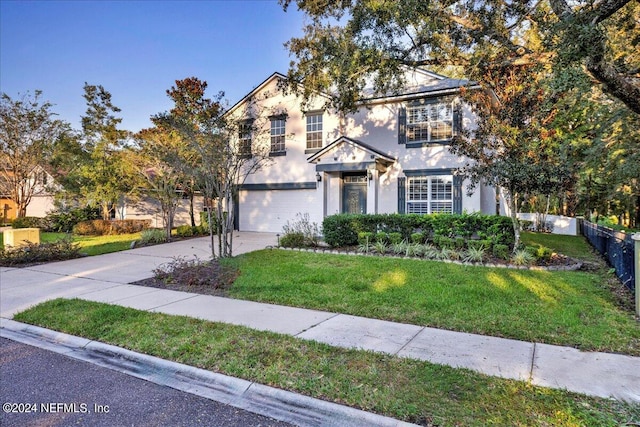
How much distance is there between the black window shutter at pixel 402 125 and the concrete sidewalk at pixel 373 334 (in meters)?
11.3

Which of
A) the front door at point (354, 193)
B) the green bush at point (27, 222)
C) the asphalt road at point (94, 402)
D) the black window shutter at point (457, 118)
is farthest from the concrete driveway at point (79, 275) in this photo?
the green bush at point (27, 222)

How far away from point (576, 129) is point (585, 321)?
23546 millimetres

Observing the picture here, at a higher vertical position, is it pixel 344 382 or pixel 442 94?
pixel 442 94

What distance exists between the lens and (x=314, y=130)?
59.2 ft

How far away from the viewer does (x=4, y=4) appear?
40.1 feet

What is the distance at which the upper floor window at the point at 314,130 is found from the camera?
17953 millimetres

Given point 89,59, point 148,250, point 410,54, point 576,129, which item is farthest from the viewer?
point 576,129

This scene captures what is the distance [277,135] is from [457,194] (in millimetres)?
9209

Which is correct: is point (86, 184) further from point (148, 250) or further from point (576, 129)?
point (576, 129)

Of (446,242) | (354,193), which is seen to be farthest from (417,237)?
(354,193)

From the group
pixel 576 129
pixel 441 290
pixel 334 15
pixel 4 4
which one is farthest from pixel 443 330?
pixel 576 129

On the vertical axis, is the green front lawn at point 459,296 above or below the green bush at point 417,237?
below

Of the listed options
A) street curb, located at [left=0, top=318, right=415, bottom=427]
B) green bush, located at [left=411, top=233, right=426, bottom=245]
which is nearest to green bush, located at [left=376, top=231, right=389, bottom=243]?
green bush, located at [left=411, top=233, right=426, bottom=245]

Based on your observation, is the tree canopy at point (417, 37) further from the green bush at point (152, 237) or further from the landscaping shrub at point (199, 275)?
the green bush at point (152, 237)
